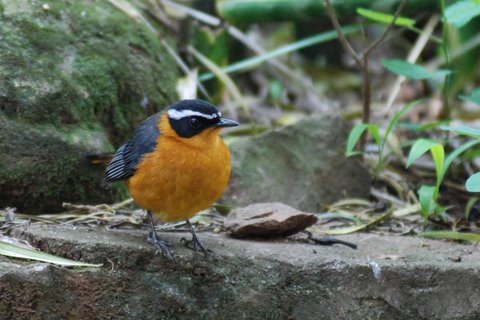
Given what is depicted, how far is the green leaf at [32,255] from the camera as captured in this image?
3936mm

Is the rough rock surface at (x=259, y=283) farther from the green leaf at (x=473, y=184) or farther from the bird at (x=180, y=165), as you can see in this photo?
the green leaf at (x=473, y=184)

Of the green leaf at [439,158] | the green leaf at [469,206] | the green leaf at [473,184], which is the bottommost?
the green leaf at [469,206]

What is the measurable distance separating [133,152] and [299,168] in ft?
5.92

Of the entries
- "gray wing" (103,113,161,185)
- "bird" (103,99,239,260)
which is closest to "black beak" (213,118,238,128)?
"bird" (103,99,239,260)

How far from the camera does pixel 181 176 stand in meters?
4.43

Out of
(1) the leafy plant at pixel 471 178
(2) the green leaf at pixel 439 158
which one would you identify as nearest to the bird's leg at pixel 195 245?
(1) the leafy plant at pixel 471 178

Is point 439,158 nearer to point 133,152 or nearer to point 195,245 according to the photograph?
point 195,245

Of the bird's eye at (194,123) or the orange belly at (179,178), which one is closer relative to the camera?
the orange belly at (179,178)

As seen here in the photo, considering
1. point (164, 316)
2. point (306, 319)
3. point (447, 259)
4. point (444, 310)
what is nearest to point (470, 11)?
point (447, 259)

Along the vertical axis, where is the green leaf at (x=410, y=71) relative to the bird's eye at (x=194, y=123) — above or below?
above

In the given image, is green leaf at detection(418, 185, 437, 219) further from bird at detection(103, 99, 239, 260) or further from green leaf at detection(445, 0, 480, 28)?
bird at detection(103, 99, 239, 260)

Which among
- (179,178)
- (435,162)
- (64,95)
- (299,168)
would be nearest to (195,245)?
(179,178)

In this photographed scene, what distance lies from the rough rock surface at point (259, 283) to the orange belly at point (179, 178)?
0.23 m

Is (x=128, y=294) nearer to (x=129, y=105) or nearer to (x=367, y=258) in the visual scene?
(x=367, y=258)
